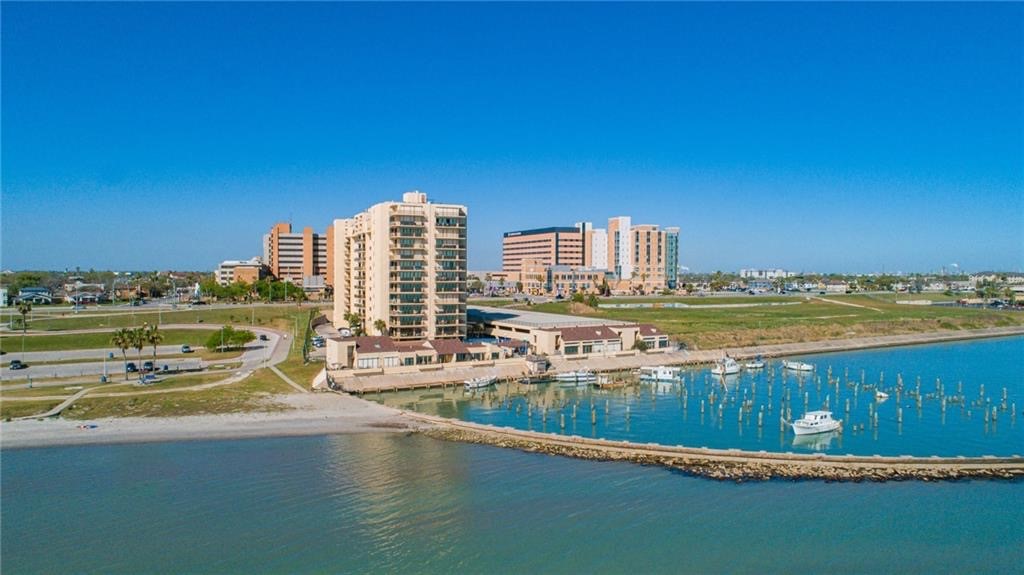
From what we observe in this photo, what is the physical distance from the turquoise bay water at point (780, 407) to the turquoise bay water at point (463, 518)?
918 centimetres

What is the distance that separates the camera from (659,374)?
7644 centimetres

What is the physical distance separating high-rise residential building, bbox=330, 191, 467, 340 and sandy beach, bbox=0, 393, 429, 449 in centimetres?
2600

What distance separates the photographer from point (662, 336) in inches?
3765

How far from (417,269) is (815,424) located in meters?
49.2

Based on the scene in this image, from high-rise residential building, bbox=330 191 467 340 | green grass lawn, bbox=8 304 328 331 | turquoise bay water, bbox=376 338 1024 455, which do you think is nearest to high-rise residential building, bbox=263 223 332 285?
green grass lawn, bbox=8 304 328 331

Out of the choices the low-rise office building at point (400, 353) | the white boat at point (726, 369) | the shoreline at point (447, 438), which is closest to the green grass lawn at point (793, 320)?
the white boat at point (726, 369)

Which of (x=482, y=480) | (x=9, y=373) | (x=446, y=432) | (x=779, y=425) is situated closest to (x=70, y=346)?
(x=9, y=373)

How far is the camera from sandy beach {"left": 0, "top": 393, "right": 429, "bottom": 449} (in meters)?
48.8

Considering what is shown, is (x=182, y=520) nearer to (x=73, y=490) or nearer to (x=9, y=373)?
(x=73, y=490)

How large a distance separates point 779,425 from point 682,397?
12698 millimetres

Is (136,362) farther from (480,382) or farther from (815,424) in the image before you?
(815,424)

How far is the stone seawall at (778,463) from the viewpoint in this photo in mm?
41812

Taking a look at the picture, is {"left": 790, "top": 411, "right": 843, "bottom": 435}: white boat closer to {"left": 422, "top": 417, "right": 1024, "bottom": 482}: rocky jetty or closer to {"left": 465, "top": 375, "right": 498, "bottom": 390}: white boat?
{"left": 422, "top": 417, "right": 1024, "bottom": 482}: rocky jetty

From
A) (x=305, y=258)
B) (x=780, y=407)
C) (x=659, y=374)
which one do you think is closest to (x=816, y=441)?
(x=780, y=407)
